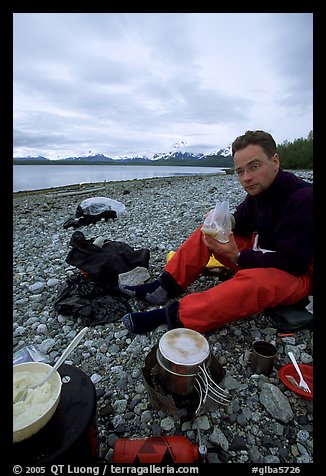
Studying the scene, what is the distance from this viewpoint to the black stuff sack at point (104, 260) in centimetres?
370

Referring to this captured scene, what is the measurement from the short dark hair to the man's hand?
3.17ft

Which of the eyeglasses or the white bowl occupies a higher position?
the eyeglasses

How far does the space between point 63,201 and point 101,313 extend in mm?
9786

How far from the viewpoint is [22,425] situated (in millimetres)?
1230

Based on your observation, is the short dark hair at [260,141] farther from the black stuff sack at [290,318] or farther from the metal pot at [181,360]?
the metal pot at [181,360]

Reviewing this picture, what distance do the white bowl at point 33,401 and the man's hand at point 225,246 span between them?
2.00 meters

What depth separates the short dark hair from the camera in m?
2.71

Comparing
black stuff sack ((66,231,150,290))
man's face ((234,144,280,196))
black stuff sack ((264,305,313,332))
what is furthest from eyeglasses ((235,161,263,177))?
black stuff sack ((66,231,150,290))

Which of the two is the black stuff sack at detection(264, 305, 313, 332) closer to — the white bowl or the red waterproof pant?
the red waterproof pant

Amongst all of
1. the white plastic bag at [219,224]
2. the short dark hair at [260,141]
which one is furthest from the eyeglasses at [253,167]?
the white plastic bag at [219,224]

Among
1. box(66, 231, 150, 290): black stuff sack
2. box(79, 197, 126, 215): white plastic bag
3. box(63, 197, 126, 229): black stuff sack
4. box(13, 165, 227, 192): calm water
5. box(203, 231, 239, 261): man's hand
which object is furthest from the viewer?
box(13, 165, 227, 192): calm water

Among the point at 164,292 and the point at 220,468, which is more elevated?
the point at 164,292
